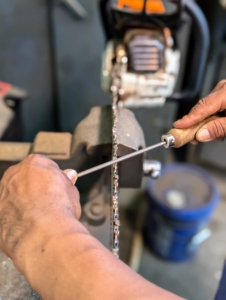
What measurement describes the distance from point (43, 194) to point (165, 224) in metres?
0.95

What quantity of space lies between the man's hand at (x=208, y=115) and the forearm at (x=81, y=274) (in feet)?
1.06

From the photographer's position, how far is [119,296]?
346 millimetres

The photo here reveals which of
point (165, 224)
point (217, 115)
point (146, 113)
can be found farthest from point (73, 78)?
point (217, 115)

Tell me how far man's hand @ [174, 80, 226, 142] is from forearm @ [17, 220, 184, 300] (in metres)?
0.32

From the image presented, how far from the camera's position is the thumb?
0.62 metres

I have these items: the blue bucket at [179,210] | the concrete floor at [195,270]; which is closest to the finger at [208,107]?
the blue bucket at [179,210]

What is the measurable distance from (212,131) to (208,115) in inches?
1.4

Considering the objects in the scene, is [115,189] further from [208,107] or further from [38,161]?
[208,107]

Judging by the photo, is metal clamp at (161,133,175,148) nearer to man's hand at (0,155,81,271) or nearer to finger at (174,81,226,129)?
finger at (174,81,226,129)

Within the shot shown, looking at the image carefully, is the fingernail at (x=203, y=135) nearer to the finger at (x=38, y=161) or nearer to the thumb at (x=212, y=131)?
the thumb at (x=212, y=131)

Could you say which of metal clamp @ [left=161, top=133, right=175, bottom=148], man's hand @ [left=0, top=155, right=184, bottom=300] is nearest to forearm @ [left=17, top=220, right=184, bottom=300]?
man's hand @ [left=0, top=155, right=184, bottom=300]

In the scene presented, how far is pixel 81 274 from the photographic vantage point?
0.36 meters

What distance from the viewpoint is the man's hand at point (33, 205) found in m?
0.40

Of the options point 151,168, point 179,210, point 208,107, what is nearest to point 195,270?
point 179,210
